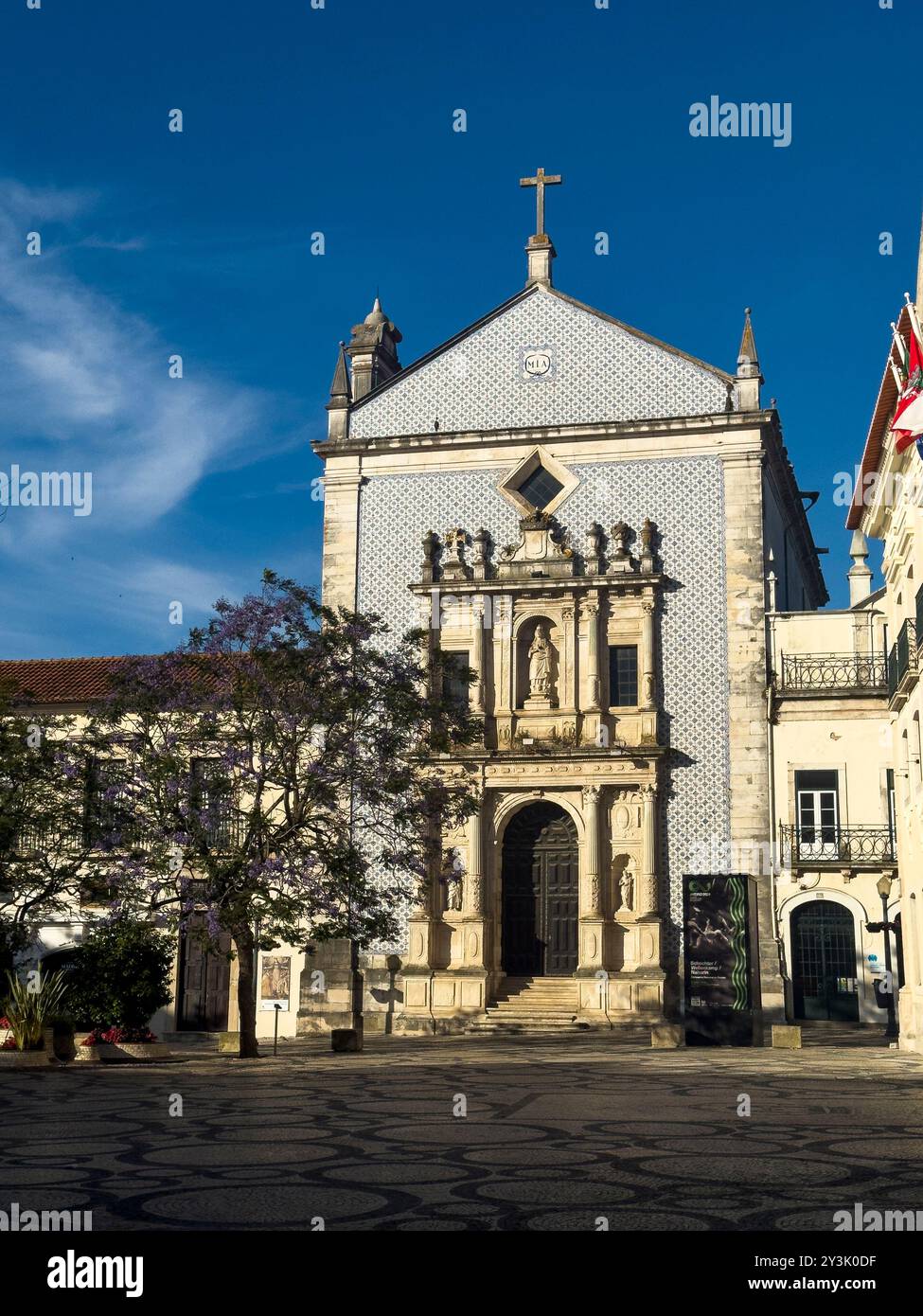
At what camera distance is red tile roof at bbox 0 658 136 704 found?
33.2m

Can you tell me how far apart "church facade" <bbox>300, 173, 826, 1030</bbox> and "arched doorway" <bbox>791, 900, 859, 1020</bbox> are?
949 millimetres

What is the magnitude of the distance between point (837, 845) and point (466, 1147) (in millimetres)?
21068

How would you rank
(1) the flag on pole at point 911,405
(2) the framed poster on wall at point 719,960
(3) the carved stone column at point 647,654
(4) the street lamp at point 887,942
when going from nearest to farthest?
(1) the flag on pole at point 911,405
(2) the framed poster on wall at point 719,960
(4) the street lamp at point 887,942
(3) the carved stone column at point 647,654

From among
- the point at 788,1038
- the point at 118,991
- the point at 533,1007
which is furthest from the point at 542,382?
the point at 118,991

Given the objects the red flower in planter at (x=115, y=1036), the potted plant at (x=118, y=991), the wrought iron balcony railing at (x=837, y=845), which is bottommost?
the red flower in planter at (x=115, y=1036)

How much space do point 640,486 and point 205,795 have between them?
14.5 meters

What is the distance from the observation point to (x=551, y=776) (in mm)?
30516

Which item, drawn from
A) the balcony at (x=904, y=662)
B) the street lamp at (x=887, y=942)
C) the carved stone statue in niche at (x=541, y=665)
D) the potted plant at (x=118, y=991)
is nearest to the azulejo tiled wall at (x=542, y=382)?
the carved stone statue in niche at (x=541, y=665)

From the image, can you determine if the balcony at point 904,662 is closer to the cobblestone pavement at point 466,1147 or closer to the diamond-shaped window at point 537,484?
the cobblestone pavement at point 466,1147

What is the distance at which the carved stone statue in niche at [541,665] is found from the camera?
3123 cm

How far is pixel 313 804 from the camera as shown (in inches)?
873

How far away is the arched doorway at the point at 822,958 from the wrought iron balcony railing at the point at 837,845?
983 mm

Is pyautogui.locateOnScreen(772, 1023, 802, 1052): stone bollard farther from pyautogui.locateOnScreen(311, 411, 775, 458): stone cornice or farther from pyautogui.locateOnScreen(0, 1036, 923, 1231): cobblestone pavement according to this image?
pyautogui.locateOnScreen(311, 411, 775, 458): stone cornice
